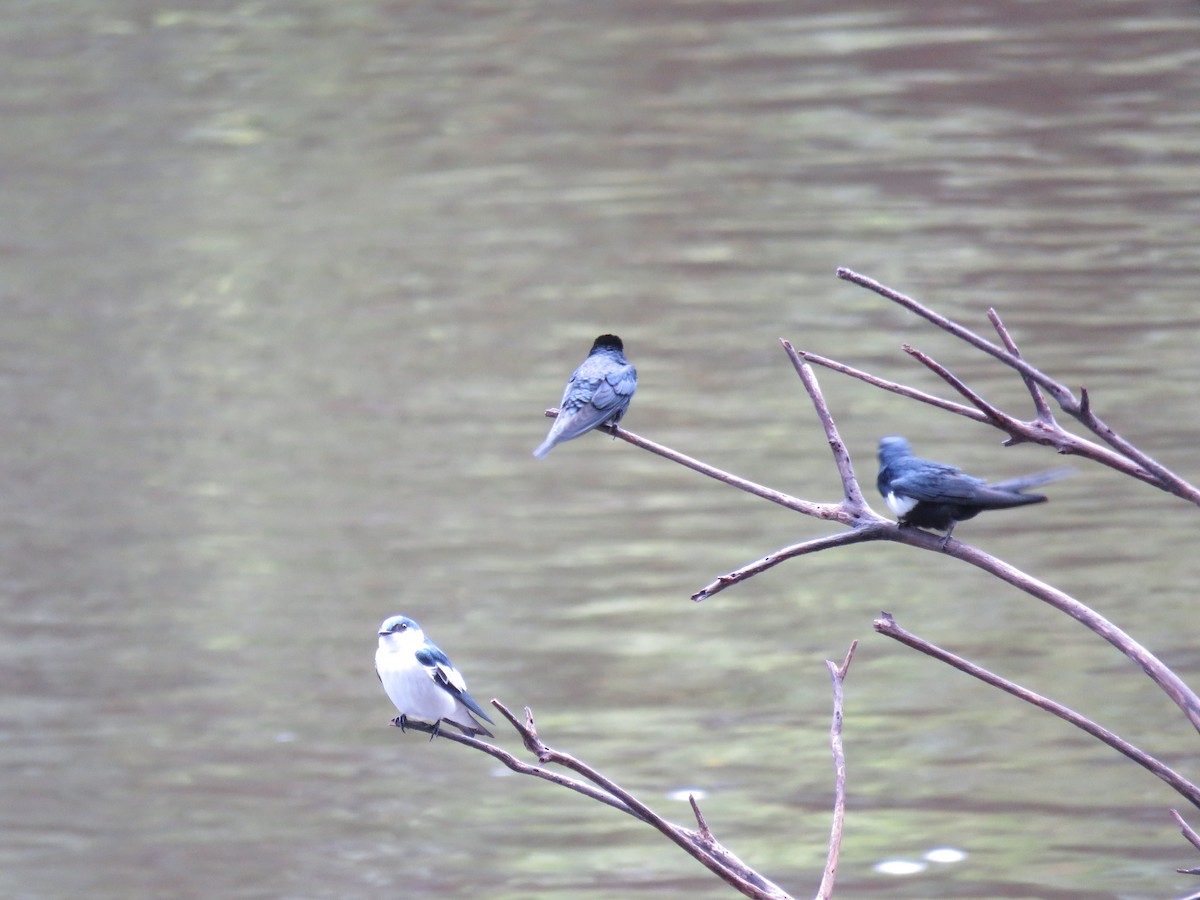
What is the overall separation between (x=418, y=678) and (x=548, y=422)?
15.9 feet

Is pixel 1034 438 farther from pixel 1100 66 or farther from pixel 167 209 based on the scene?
pixel 1100 66

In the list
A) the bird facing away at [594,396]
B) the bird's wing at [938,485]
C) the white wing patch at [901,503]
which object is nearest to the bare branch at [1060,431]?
the bird's wing at [938,485]

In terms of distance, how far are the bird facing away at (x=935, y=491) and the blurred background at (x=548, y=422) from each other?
8.31 feet

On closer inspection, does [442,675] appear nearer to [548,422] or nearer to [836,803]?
[836,803]

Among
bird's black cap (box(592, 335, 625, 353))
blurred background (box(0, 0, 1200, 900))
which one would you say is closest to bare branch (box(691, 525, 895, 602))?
bird's black cap (box(592, 335, 625, 353))

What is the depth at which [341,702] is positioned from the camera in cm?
528

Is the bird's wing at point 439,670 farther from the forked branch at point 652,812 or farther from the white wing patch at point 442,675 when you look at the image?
the forked branch at point 652,812

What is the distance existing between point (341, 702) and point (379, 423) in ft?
7.40

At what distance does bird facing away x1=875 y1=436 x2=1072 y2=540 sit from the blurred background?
8.31 ft

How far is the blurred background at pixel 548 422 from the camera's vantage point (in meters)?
4.69

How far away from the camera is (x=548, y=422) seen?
7043 mm

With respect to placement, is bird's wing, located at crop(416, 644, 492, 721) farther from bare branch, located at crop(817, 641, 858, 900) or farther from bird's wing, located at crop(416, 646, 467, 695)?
bare branch, located at crop(817, 641, 858, 900)

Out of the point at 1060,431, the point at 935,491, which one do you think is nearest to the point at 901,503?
the point at 935,491

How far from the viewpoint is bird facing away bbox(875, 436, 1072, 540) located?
162 centimetres
